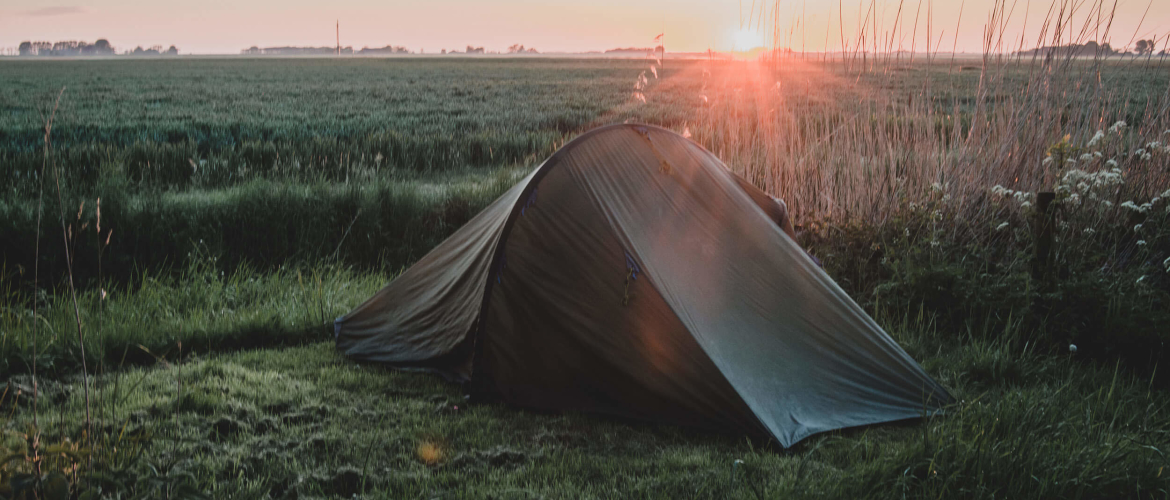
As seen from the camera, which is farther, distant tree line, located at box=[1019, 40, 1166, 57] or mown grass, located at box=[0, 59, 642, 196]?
mown grass, located at box=[0, 59, 642, 196]

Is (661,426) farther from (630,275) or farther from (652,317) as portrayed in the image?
(630,275)

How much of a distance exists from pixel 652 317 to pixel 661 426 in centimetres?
51

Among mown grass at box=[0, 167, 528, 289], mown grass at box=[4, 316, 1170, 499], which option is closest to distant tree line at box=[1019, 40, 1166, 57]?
mown grass at box=[4, 316, 1170, 499]

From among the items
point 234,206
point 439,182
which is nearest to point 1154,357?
point 234,206

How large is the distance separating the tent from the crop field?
15 centimetres

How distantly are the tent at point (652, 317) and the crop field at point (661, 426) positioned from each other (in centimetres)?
15

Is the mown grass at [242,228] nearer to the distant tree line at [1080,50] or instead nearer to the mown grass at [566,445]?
the mown grass at [566,445]

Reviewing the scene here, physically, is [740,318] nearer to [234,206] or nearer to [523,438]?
[523,438]

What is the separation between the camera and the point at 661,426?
11.3 ft

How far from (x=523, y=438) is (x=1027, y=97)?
4856 millimetres

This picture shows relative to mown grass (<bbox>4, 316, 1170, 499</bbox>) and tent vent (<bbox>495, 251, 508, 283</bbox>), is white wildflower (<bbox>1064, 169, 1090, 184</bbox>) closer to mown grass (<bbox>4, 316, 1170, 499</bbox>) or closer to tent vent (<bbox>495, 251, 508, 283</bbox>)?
mown grass (<bbox>4, 316, 1170, 499</bbox>)

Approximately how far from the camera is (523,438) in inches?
130

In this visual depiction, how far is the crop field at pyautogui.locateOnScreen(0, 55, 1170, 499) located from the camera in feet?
9.22

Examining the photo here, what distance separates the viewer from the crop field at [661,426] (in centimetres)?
281
